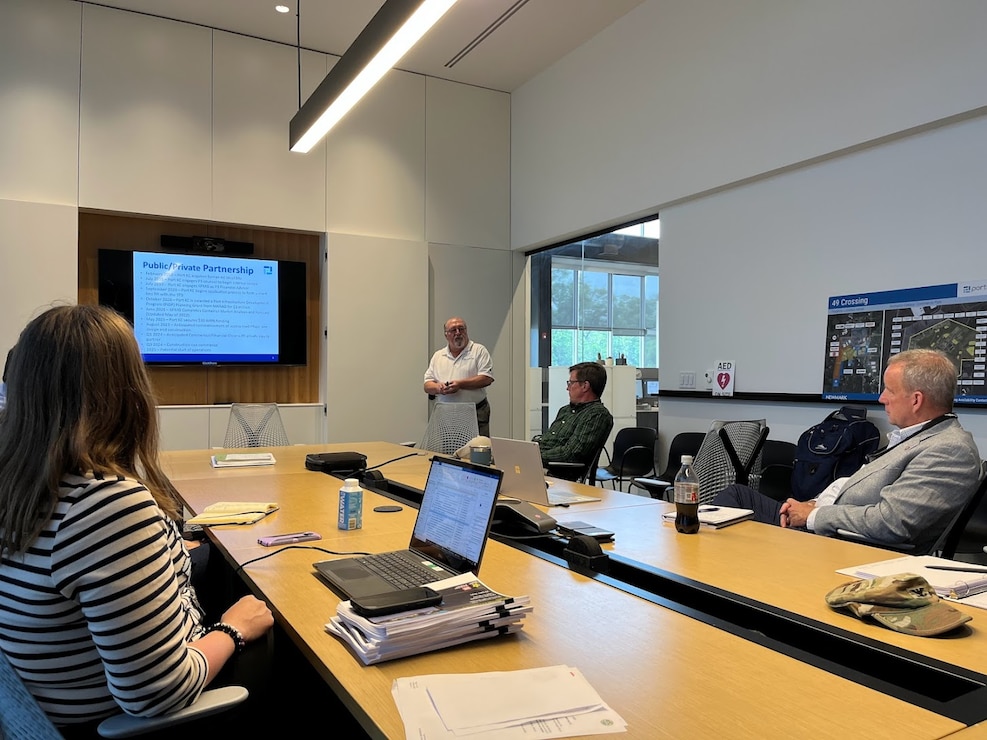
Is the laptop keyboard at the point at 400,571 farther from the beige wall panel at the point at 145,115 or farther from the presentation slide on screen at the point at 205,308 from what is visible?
the beige wall panel at the point at 145,115

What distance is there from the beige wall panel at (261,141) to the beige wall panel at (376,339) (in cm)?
46

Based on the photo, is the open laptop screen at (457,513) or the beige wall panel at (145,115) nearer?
the open laptop screen at (457,513)

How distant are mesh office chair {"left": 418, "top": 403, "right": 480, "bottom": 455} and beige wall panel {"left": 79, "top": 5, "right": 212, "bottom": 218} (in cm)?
254

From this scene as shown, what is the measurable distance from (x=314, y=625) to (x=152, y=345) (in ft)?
15.6

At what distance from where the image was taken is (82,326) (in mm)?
1230

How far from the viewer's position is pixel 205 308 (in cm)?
567

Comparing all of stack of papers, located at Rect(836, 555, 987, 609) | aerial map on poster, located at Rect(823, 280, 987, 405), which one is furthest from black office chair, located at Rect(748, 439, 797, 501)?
stack of papers, located at Rect(836, 555, 987, 609)

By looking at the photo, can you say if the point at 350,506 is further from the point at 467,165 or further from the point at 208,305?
the point at 467,165

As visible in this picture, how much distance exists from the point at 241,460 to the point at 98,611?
256cm

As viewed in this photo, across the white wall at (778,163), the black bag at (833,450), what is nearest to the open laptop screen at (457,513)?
the black bag at (833,450)

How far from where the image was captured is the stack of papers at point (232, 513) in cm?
221

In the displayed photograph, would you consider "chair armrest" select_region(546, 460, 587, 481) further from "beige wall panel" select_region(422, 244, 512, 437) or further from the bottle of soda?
"beige wall panel" select_region(422, 244, 512, 437)

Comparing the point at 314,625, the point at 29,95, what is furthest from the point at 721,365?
the point at 29,95

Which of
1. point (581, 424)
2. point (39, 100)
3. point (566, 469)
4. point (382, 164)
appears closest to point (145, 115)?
point (39, 100)
